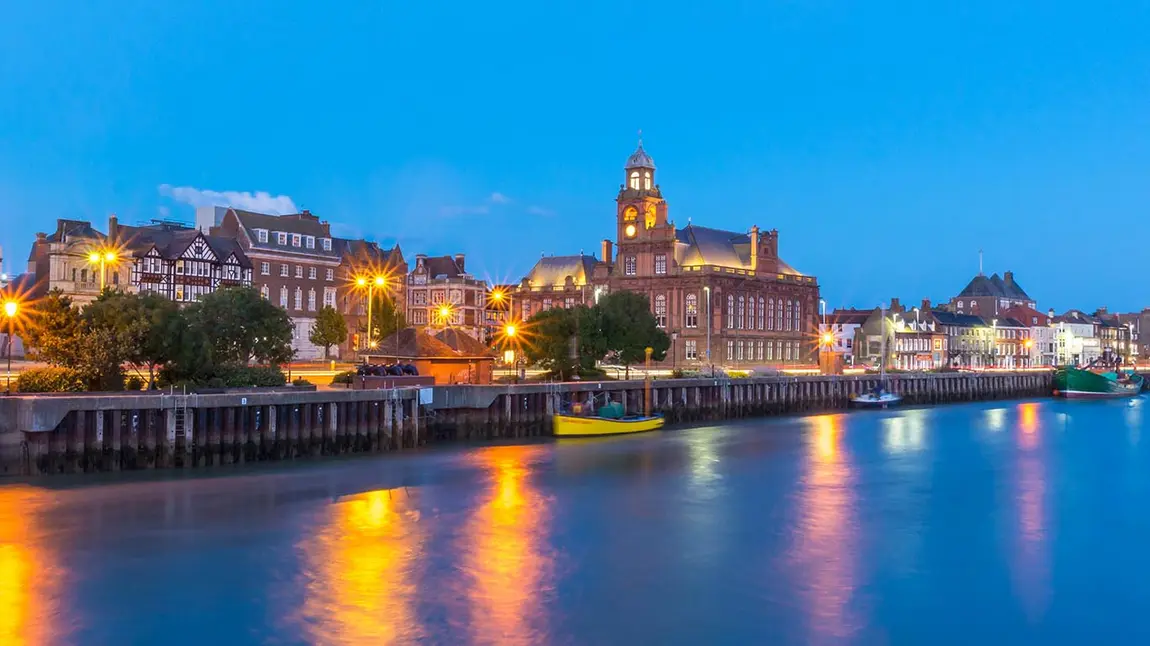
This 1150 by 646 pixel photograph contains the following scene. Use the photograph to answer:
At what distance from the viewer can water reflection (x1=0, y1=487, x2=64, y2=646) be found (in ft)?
78.3

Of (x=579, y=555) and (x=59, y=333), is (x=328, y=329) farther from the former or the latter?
(x=579, y=555)

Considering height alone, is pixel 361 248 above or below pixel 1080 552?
above

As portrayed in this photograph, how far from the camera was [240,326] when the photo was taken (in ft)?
189

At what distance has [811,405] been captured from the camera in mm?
94688

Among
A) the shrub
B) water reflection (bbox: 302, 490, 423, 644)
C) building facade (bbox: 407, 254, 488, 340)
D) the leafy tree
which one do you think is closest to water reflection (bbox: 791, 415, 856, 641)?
water reflection (bbox: 302, 490, 423, 644)

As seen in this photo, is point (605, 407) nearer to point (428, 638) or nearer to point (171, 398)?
point (171, 398)

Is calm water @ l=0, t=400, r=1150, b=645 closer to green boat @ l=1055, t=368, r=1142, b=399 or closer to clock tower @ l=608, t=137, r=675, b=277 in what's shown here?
green boat @ l=1055, t=368, r=1142, b=399

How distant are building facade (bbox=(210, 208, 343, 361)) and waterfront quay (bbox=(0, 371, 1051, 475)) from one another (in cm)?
4658

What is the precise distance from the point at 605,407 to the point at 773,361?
298 feet

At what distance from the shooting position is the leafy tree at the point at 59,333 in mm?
50344

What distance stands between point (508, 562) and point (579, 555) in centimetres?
237

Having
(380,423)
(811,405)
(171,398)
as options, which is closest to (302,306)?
(811,405)

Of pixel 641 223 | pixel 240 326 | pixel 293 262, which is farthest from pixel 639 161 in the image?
pixel 240 326

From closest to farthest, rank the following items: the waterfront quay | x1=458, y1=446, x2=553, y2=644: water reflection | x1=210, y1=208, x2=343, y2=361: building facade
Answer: x1=458, y1=446, x2=553, y2=644: water reflection → the waterfront quay → x1=210, y1=208, x2=343, y2=361: building facade
